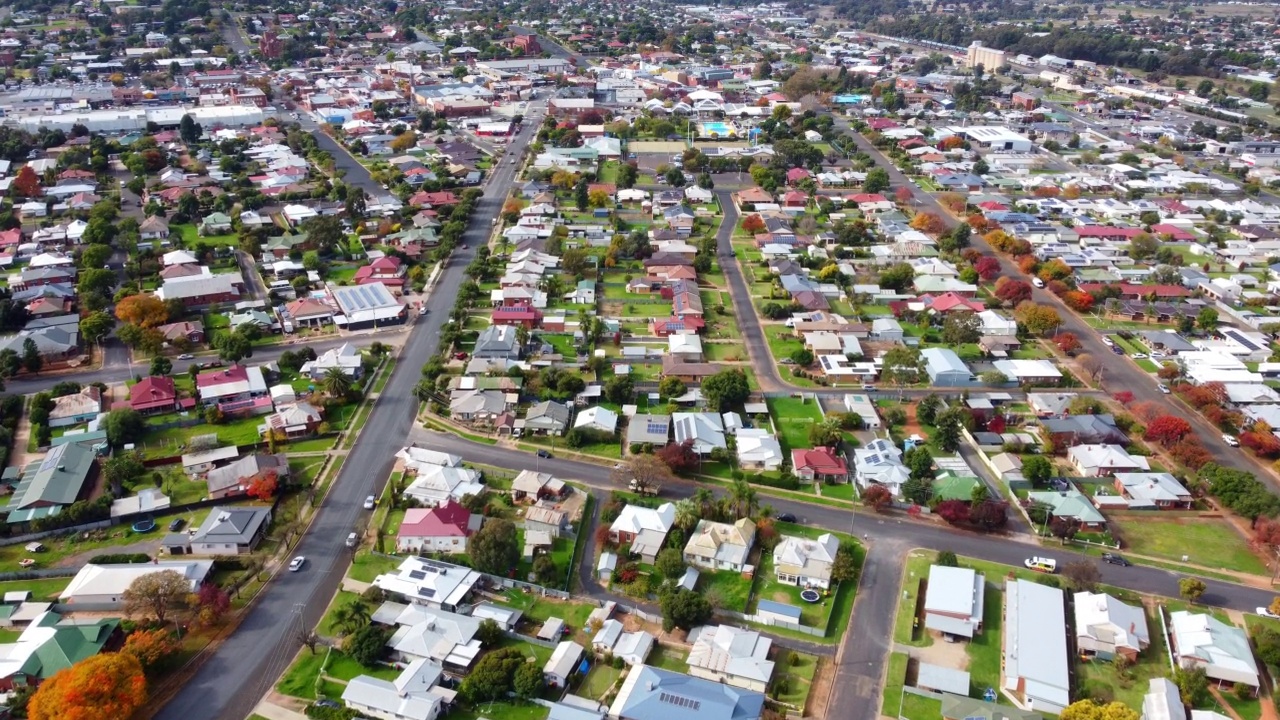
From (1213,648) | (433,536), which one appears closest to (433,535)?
(433,536)

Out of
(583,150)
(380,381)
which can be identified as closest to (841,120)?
(583,150)

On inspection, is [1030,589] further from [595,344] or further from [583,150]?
[583,150]

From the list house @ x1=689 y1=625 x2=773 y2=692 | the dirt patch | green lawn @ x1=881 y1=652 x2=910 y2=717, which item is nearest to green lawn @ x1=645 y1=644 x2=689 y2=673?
house @ x1=689 y1=625 x2=773 y2=692

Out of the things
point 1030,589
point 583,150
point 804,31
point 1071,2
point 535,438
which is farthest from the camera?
point 1071,2

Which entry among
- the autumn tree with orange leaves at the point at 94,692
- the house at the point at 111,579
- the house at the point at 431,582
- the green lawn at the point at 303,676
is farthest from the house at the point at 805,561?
the autumn tree with orange leaves at the point at 94,692

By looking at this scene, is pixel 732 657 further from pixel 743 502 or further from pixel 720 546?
pixel 743 502

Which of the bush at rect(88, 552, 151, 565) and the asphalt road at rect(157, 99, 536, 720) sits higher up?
the bush at rect(88, 552, 151, 565)

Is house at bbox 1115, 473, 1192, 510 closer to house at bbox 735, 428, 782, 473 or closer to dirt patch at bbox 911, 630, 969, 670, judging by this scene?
dirt patch at bbox 911, 630, 969, 670
